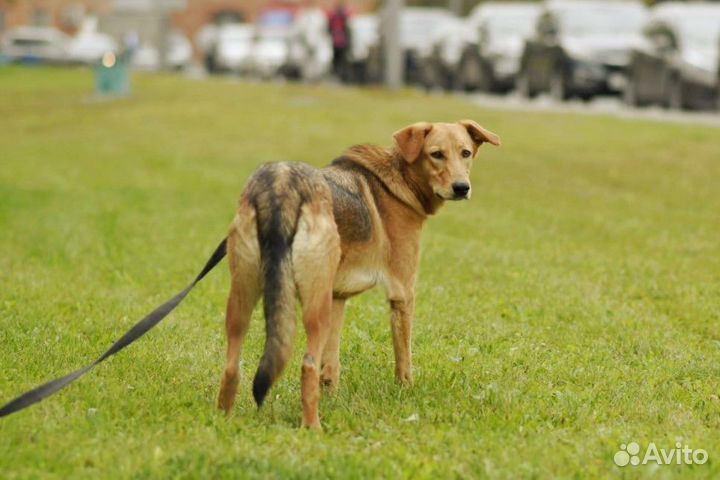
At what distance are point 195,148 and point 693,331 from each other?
1380 cm

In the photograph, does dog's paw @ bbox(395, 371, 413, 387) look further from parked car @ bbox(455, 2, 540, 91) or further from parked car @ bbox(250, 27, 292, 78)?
parked car @ bbox(250, 27, 292, 78)

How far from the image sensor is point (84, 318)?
817 cm

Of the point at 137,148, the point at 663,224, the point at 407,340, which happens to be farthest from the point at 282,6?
the point at 407,340

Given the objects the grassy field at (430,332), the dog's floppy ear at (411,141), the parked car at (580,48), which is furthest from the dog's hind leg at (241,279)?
the parked car at (580,48)

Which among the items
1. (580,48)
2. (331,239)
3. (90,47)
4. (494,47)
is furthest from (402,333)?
(90,47)

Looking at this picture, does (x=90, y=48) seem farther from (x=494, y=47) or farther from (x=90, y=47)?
(x=494, y=47)

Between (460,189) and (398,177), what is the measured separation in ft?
1.07

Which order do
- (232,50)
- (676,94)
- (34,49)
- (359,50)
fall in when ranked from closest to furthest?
(676,94), (359,50), (232,50), (34,49)

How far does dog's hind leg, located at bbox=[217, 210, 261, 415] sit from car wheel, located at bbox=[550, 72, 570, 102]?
22.4m

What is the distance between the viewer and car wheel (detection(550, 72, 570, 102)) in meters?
27.3

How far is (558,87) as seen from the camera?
90.6 feet

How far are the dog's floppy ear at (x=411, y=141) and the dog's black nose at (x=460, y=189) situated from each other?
0.82 ft

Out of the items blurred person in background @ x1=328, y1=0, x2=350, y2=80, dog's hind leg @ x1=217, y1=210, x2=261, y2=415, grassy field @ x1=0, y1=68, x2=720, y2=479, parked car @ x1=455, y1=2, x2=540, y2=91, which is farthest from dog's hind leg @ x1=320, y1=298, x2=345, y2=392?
blurred person in background @ x1=328, y1=0, x2=350, y2=80

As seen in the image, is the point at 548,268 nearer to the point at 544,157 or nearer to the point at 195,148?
the point at 544,157
